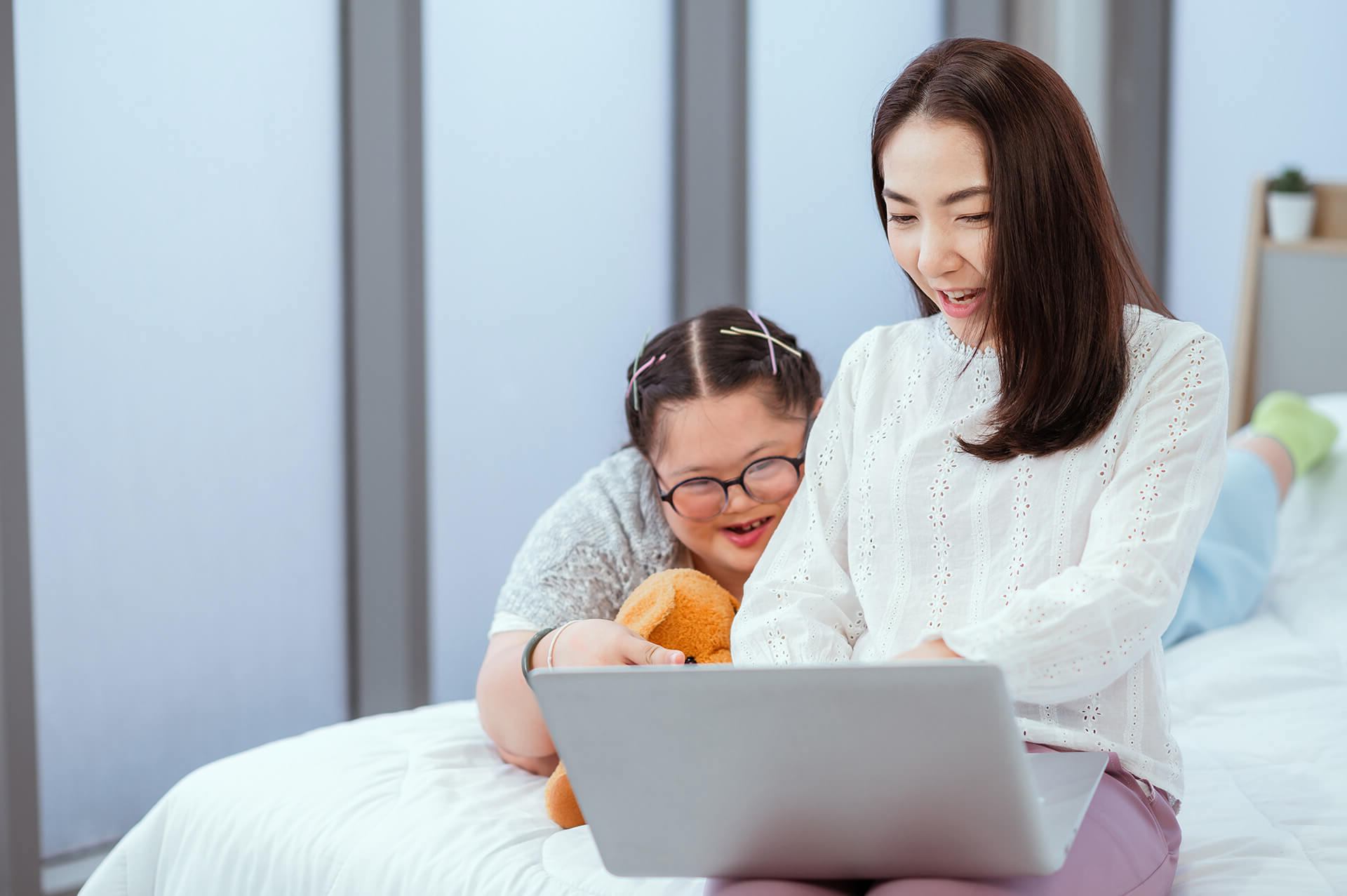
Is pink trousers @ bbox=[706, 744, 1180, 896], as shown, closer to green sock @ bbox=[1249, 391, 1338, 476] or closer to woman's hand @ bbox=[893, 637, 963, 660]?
woman's hand @ bbox=[893, 637, 963, 660]

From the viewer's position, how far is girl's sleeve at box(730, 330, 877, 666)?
952 millimetres

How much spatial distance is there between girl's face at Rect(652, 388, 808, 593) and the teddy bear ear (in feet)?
0.38

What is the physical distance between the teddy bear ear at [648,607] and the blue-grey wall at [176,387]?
921mm

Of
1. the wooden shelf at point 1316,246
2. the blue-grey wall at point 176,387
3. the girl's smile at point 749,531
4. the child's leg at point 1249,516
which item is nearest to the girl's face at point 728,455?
the girl's smile at point 749,531

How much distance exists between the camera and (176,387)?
5.61 feet

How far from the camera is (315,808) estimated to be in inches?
41.1

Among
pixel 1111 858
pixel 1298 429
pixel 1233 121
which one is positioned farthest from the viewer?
pixel 1233 121

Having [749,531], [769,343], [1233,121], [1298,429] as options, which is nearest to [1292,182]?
[1233,121]

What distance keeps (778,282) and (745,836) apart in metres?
2.00

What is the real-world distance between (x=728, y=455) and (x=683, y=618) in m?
0.19

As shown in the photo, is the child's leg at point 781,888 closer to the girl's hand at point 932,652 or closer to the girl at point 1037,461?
the girl at point 1037,461

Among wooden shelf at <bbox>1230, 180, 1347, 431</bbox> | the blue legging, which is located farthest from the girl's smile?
wooden shelf at <bbox>1230, 180, 1347, 431</bbox>

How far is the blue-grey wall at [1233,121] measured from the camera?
103 inches

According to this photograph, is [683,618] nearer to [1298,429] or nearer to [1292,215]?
[1298,429]
